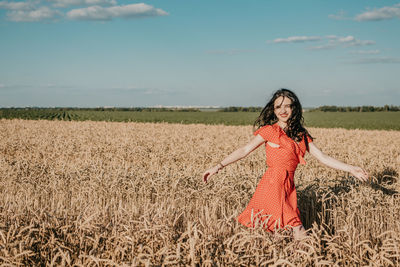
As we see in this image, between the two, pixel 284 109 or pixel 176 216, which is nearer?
pixel 176 216

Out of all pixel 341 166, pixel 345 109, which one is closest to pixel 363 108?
pixel 345 109

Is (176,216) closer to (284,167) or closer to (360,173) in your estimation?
(284,167)

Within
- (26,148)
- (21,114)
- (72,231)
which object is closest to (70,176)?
(72,231)

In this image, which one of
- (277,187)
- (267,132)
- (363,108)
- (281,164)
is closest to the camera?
(277,187)

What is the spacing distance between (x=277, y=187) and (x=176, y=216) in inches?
50.2

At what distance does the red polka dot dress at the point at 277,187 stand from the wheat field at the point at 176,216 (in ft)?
1.06

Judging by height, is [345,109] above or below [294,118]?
above

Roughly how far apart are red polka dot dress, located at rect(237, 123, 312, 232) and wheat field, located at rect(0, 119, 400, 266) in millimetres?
323

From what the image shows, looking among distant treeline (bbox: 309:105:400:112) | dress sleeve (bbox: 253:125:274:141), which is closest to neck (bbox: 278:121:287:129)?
dress sleeve (bbox: 253:125:274:141)

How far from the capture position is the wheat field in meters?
3.27

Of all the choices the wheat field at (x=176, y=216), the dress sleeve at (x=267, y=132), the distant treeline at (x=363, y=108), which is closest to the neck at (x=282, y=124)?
the dress sleeve at (x=267, y=132)

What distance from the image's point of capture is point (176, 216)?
14.0ft

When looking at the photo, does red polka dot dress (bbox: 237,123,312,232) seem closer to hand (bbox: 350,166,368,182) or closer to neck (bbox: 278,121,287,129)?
neck (bbox: 278,121,287,129)

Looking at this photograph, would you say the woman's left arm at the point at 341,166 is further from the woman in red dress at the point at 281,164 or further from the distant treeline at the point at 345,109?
the distant treeline at the point at 345,109
